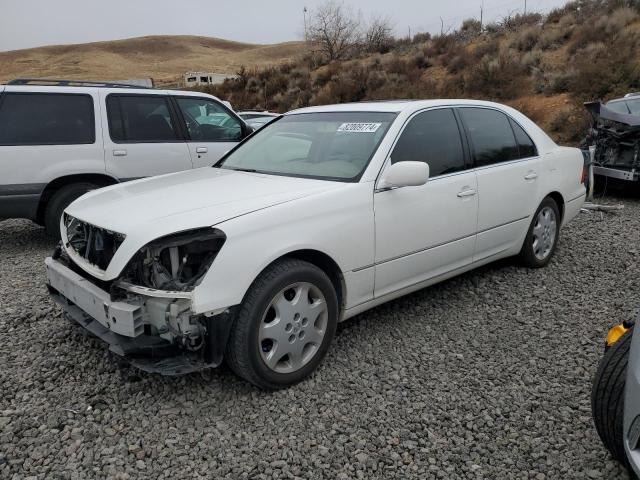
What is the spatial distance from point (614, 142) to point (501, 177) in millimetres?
4893

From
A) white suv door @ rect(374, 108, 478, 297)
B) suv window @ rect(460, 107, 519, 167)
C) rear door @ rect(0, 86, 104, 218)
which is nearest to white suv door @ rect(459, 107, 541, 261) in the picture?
suv window @ rect(460, 107, 519, 167)

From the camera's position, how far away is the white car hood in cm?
274

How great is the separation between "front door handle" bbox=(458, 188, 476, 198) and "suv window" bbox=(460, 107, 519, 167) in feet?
0.94

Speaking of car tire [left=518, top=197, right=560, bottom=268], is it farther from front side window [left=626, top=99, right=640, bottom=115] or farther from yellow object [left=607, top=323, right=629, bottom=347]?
front side window [left=626, top=99, right=640, bottom=115]

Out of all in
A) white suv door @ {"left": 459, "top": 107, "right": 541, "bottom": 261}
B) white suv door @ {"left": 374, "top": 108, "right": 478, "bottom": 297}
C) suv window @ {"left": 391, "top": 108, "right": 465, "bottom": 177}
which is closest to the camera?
white suv door @ {"left": 374, "top": 108, "right": 478, "bottom": 297}

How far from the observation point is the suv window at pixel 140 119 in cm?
614

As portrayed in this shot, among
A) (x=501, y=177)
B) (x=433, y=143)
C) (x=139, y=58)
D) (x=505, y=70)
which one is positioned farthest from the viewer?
(x=139, y=58)

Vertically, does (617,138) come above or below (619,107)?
below

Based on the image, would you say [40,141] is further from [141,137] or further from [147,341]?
[147,341]

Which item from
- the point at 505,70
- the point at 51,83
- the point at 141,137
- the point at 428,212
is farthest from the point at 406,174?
the point at 505,70

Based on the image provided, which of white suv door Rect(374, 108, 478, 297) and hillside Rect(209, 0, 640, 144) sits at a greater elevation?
hillside Rect(209, 0, 640, 144)

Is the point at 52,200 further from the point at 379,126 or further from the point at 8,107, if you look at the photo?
the point at 379,126

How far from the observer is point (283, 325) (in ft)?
9.78

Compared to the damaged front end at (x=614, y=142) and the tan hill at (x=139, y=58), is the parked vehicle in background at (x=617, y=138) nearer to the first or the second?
the damaged front end at (x=614, y=142)
